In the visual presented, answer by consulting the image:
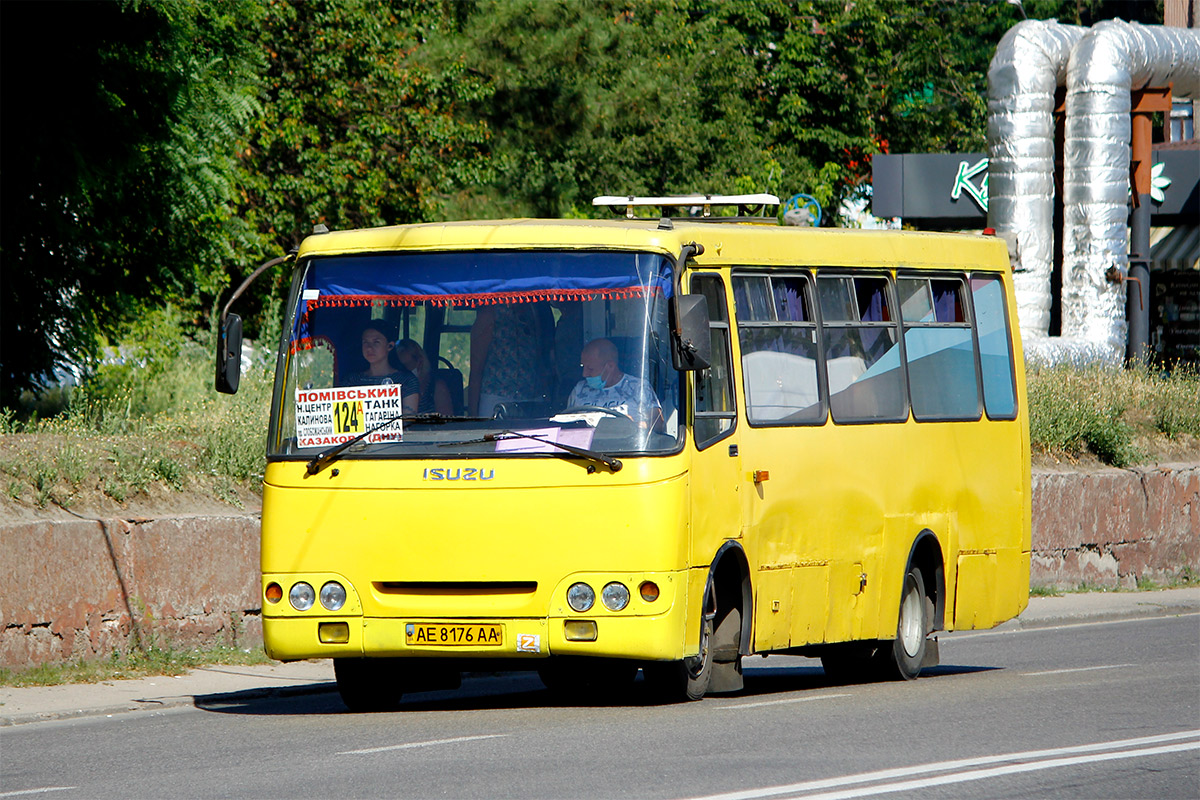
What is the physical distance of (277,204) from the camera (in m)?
32.5

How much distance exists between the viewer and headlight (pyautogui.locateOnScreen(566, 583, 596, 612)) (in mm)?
10320

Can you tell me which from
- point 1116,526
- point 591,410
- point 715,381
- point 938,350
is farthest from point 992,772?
point 1116,526

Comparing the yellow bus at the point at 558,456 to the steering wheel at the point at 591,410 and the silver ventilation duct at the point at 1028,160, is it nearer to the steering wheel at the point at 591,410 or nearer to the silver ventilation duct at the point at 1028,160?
the steering wheel at the point at 591,410

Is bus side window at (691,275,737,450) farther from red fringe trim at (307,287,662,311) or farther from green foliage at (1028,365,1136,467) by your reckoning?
green foliage at (1028,365,1136,467)

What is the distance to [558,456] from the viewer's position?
10391 millimetres

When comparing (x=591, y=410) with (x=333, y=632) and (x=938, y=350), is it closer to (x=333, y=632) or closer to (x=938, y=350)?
(x=333, y=632)

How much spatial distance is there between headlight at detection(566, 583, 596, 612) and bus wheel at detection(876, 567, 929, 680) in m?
3.81

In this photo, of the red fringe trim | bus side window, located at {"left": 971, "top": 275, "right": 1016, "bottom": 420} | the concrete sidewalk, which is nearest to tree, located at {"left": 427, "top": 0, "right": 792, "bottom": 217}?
bus side window, located at {"left": 971, "top": 275, "right": 1016, "bottom": 420}

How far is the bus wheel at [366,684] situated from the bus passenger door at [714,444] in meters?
2.17

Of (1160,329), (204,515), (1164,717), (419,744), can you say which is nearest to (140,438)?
(204,515)

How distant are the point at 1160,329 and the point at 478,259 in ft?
85.0

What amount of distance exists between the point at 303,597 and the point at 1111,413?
54.8 feet

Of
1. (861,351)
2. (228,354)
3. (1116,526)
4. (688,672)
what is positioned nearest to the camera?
(228,354)

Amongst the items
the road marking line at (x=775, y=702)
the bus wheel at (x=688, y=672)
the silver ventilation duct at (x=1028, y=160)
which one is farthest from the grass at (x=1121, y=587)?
the bus wheel at (x=688, y=672)
